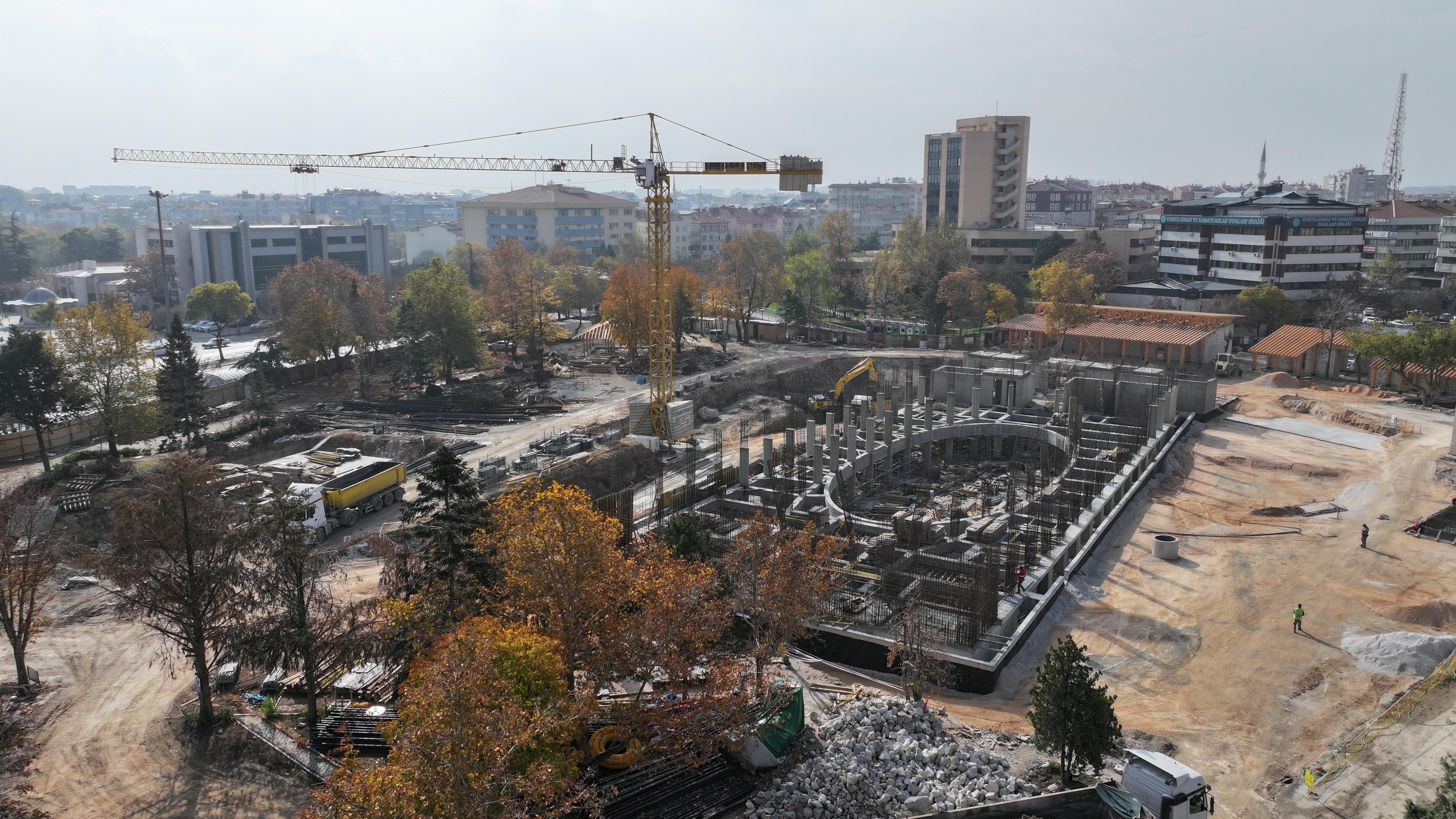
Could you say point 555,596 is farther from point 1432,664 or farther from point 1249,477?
point 1249,477

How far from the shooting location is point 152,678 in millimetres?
20969

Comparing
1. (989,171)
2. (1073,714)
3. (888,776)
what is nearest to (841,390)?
(888,776)

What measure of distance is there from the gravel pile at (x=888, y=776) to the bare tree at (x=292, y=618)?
8.75 meters

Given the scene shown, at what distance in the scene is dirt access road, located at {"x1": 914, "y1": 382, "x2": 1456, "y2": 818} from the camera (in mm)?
18891

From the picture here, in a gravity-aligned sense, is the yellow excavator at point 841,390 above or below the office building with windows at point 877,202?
A: below

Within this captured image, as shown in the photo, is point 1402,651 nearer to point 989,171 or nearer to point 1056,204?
point 989,171

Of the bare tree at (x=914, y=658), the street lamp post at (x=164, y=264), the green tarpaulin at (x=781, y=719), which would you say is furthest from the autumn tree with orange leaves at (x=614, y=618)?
the street lamp post at (x=164, y=264)

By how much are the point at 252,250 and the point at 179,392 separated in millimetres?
48849

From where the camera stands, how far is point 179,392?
39.4 metres

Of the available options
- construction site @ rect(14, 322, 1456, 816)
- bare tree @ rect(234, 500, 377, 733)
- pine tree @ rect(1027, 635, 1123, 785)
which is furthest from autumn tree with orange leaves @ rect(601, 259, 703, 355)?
pine tree @ rect(1027, 635, 1123, 785)

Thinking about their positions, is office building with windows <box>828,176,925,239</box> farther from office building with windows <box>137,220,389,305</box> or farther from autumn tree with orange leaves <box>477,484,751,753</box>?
autumn tree with orange leaves <box>477,484,751,753</box>

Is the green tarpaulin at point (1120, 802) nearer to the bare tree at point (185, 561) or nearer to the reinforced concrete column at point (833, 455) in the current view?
the bare tree at point (185, 561)

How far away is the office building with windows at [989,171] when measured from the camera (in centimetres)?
9250

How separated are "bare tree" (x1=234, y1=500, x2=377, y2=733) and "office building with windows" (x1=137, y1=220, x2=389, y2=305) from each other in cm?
6514
